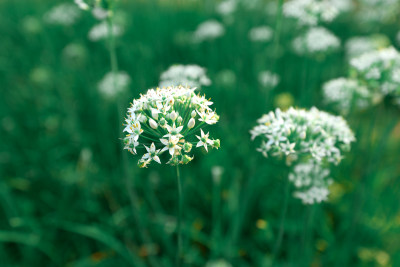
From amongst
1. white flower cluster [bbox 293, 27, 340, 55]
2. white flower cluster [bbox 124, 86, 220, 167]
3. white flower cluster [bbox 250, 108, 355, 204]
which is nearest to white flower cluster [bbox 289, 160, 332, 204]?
white flower cluster [bbox 250, 108, 355, 204]

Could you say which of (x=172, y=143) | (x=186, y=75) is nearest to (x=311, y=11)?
(x=186, y=75)

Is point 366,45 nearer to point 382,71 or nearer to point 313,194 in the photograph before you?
point 382,71

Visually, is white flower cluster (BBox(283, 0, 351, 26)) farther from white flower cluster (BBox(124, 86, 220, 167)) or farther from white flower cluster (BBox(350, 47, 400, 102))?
white flower cluster (BBox(124, 86, 220, 167))

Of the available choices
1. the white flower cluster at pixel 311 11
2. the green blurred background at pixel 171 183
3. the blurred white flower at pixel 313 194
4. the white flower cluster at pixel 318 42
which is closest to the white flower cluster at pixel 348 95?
the green blurred background at pixel 171 183

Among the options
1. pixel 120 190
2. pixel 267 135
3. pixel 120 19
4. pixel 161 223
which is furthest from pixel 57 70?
pixel 267 135

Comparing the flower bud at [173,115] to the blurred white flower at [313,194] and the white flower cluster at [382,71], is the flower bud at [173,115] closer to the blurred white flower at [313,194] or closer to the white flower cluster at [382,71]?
the blurred white flower at [313,194]

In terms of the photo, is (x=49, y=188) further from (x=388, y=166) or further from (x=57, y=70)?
(x=388, y=166)

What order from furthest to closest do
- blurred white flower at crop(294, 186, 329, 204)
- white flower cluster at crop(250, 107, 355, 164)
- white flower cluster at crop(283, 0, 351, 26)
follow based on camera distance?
white flower cluster at crop(283, 0, 351, 26) < blurred white flower at crop(294, 186, 329, 204) < white flower cluster at crop(250, 107, 355, 164)
